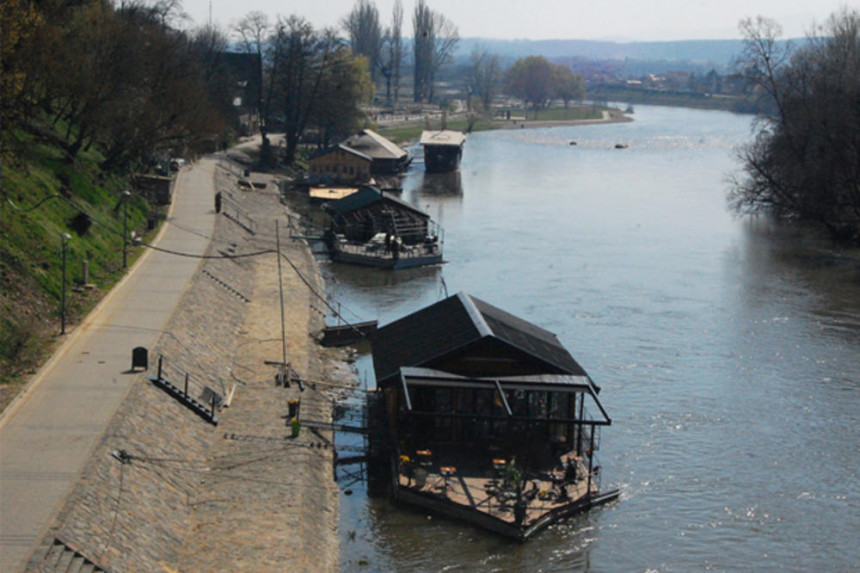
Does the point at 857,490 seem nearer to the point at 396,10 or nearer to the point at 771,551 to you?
the point at 771,551

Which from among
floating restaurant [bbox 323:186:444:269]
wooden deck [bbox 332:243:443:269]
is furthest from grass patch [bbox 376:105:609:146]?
wooden deck [bbox 332:243:443:269]

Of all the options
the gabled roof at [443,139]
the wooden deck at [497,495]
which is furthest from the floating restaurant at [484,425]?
the gabled roof at [443,139]

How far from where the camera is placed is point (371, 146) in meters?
92.8

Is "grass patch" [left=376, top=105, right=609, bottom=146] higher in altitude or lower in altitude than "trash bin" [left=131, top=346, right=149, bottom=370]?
higher

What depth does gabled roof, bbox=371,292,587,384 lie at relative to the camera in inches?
1080

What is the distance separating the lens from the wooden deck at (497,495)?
23.5m

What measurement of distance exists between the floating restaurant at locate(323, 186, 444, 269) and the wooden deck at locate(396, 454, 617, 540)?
29504 mm

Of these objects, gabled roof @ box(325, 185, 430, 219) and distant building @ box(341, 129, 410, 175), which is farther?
distant building @ box(341, 129, 410, 175)

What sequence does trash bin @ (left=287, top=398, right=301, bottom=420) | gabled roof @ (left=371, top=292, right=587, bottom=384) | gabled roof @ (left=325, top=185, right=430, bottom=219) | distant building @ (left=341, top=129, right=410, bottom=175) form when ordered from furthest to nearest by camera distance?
1. distant building @ (left=341, top=129, right=410, bottom=175)
2. gabled roof @ (left=325, top=185, right=430, bottom=219)
3. trash bin @ (left=287, top=398, right=301, bottom=420)
4. gabled roof @ (left=371, top=292, right=587, bottom=384)

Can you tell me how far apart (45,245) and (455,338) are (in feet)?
47.4

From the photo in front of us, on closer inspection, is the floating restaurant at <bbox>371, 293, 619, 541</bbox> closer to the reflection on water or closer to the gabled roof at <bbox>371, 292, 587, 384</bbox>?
the gabled roof at <bbox>371, 292, 587, 384</bbox>

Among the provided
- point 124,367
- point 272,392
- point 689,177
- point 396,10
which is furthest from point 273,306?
point 396,10

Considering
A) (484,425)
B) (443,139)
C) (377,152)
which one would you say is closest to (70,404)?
(484,425)

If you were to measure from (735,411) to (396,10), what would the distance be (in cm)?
16915
